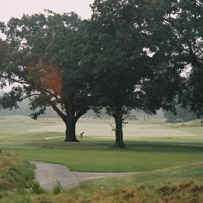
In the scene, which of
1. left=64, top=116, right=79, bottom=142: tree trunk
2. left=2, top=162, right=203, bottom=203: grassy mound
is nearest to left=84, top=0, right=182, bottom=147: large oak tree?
left=64, top=116, right=79, bottom=142: tree trunk

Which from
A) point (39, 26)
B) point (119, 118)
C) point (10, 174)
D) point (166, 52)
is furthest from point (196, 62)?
point (10, 174)

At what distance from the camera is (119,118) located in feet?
143

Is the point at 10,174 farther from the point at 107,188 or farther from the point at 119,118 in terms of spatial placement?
the point at 119,118

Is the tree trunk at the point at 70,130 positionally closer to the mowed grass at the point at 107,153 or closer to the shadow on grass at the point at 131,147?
the mowed grass at the point at 107,153

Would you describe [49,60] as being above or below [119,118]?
above

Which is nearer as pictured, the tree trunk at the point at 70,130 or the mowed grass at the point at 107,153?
the mowed grass at the point at 107,153

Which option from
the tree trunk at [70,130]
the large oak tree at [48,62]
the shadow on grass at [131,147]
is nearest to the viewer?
the shadow on grass at [131,147]

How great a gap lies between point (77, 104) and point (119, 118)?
1249 centimetres

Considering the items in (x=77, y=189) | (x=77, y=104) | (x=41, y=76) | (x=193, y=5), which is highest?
(x=193, y=5)

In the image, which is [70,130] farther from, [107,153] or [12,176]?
[12,176]

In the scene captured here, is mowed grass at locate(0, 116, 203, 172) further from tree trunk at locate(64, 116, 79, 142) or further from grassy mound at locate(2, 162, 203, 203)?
grassy mound at locate(2, 162, 203, 203)

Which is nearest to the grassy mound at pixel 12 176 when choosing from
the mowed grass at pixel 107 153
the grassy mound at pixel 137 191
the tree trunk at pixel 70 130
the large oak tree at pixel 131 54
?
the grassy mound at pixel 137 191

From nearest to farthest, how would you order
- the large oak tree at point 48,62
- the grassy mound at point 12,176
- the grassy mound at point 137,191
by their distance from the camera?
1. the grassy mound at point 137,191
2. the grassy mound at point 12,176
3. the large oak tree at point 48,62

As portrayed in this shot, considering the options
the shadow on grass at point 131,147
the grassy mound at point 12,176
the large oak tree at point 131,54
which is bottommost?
the shadow on grass at point 131,147
